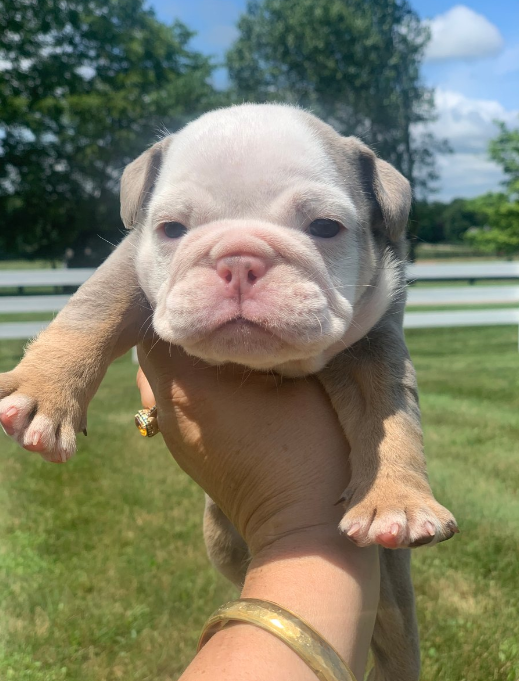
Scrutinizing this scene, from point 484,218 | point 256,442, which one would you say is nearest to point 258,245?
point 256,442

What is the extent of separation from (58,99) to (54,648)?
4.67 metres

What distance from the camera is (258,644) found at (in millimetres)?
836

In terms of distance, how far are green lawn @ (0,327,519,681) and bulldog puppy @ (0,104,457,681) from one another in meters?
0.37

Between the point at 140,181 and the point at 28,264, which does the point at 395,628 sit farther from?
the point at 28,264

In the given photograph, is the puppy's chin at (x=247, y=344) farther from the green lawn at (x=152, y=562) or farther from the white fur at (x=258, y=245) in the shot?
the green lawn at (x=152, y=562)

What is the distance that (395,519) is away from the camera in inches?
38.7

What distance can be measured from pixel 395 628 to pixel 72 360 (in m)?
0.89

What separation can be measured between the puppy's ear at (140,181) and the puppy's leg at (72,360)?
0.05 metres

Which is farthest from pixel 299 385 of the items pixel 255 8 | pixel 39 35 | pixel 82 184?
pixel 39 35

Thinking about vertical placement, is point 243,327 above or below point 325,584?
above

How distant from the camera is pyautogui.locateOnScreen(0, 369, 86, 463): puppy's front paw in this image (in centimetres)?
108

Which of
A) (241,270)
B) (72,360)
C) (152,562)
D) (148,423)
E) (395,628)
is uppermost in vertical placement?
(241,270)

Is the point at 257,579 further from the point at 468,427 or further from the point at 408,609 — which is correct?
the point at 468,427

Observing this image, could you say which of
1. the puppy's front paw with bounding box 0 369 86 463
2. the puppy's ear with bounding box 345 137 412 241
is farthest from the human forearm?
the puppy's ear with bounding box 345 137 412 241
